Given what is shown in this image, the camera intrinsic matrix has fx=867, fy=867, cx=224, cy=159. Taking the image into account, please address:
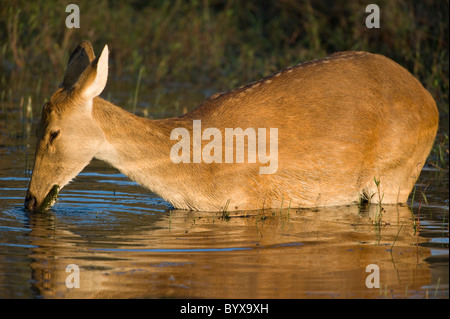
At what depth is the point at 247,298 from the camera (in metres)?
5.39

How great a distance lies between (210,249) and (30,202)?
192 centimetres

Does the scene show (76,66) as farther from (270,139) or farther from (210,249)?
(210,249)

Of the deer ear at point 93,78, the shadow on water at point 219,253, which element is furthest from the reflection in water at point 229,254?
the deer ear at point 93,78

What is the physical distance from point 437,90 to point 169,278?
6889mm

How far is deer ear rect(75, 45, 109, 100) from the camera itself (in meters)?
6.91

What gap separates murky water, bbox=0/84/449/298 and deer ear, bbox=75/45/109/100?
112cm

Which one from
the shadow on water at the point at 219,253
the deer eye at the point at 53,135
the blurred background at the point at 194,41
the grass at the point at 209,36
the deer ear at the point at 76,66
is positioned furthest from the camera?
the grass at the point at 209,36

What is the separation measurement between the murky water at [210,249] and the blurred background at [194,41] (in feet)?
13.6

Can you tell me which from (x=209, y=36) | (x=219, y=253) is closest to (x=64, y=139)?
(x=219, y=253)

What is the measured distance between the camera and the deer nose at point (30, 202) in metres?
7.53

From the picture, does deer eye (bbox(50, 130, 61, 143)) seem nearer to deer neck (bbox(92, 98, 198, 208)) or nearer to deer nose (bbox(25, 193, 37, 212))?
deer neck (bbox(92, 98, 198, 208))

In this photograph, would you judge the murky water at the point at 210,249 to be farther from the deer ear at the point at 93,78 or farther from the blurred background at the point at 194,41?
the blurred background at the point at 194,41

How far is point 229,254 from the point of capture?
20.9 ft
